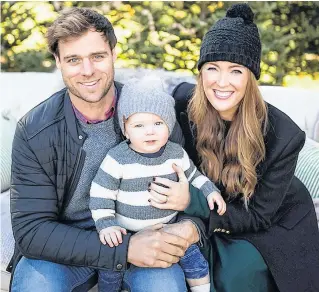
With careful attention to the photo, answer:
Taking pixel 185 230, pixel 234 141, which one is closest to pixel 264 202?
pixel 234 141

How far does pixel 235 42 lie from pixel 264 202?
721 millimetres

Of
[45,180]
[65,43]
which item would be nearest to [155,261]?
[45,180]

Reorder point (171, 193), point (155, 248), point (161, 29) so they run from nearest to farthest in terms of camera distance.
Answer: point (155, 248), point (171, 193), point (161, 29)

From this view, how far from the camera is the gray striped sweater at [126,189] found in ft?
7.62

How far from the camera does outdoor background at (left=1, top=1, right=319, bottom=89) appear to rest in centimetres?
496

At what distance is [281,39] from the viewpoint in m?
5.00

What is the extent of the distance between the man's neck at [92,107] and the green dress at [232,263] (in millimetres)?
516

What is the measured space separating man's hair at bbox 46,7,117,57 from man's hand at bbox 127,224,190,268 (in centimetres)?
86

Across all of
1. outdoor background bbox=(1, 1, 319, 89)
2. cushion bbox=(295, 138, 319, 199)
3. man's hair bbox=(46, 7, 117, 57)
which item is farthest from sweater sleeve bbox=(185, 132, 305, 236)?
outdoor background bbox=(1, 1, 319, 89)

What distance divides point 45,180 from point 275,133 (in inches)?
40.3

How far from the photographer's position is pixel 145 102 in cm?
232

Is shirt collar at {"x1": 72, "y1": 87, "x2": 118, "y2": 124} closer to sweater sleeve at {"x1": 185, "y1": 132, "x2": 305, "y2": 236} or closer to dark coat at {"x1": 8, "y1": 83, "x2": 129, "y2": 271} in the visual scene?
dark coat at {"x1": 8, "y1": 83, "x2": 129, "y2": 271}

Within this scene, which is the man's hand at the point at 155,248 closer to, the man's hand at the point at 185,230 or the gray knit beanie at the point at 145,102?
the man's hand at the point at 185,230

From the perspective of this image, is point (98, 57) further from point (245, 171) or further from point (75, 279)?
point (75, 279)
